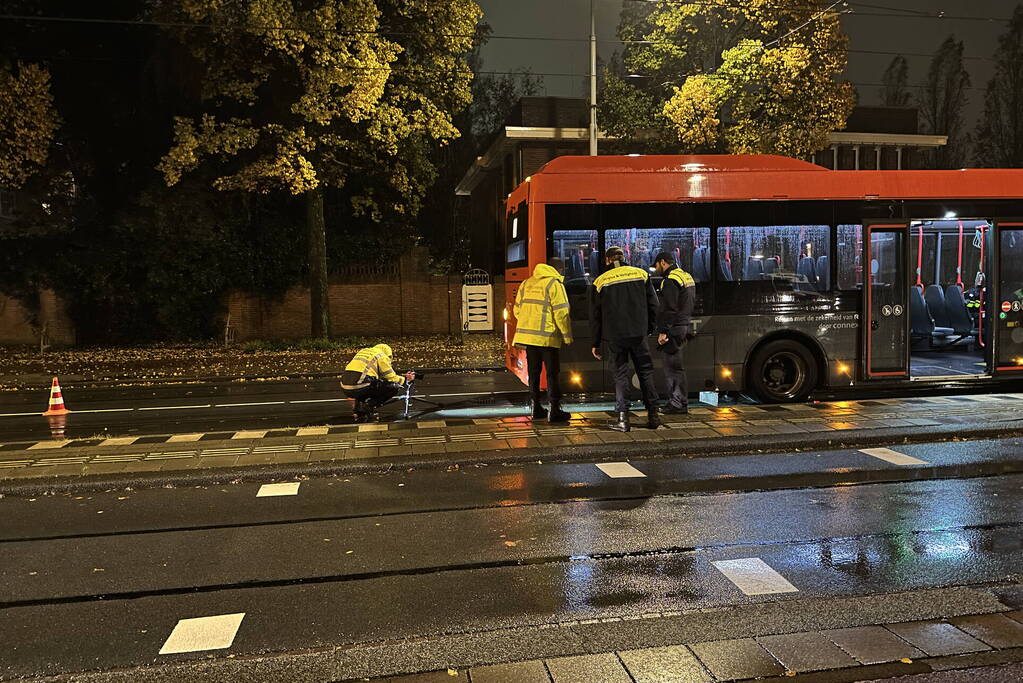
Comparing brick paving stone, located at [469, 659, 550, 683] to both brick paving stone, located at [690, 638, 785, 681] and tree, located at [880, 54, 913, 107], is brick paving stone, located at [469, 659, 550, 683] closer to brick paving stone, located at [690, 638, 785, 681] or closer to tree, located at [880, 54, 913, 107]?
brick paving stone, located at [690, 638, 785, 681]

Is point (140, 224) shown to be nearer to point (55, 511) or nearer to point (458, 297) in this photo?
point (458, 297)

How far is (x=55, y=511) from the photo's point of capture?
6.70 metres

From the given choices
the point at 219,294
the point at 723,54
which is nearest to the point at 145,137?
the point at 219,294

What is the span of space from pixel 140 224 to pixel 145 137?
128 inches

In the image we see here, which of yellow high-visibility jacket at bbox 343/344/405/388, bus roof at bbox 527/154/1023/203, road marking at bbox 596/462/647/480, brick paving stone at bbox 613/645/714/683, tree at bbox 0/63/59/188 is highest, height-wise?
tree at bbox 0/63/59/188

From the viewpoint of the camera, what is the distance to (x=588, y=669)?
3.76m

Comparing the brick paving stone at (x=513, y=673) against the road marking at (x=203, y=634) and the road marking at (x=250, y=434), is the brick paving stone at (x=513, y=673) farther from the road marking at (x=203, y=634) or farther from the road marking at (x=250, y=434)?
the road marking at (x=250, y=434)

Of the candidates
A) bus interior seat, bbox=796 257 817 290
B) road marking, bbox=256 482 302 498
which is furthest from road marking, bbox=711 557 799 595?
bus interior seat, bbox=796 257 817 290

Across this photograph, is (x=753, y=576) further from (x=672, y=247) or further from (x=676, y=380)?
(x=672, y=247)

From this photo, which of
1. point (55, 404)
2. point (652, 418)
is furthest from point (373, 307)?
point (652, 418)

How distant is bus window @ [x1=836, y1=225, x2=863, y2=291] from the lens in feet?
36.2

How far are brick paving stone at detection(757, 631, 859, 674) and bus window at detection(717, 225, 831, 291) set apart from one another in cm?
728

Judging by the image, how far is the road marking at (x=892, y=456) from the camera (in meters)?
7.69

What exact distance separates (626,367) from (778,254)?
3.09 m
